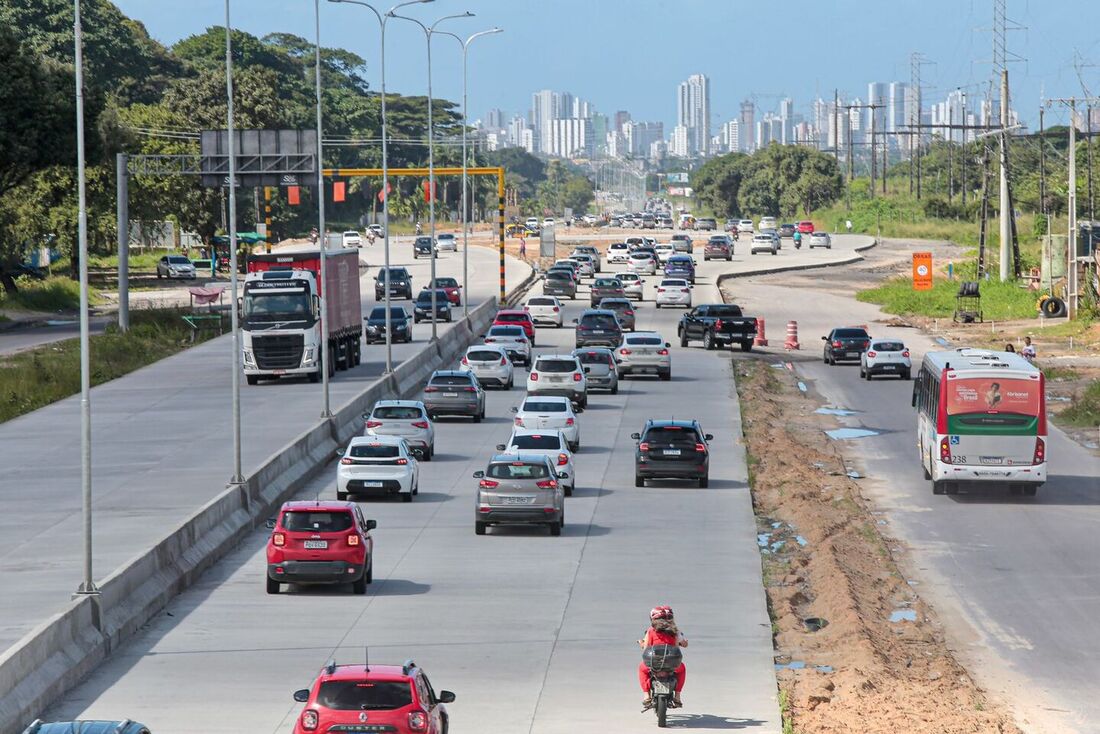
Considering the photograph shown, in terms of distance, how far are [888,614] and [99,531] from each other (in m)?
14.6

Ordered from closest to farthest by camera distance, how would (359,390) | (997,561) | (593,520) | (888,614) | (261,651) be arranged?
(261,651), (888,614), (997,561), (593,520), (359,390)

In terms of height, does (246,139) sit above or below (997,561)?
above

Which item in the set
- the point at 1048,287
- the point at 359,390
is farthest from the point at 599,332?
the point at 1048,287

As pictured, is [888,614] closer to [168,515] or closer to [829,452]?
→ [168,515]

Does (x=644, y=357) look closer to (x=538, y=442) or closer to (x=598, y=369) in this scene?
(x=598, y=369)

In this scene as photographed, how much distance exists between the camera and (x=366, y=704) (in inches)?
676

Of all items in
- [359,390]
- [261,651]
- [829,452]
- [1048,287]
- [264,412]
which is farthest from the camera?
[1048,287]

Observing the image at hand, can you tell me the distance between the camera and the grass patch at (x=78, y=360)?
192 feet

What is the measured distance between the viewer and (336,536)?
29.4 m

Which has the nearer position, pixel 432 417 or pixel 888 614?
pixel 888 614

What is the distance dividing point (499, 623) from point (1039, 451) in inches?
671

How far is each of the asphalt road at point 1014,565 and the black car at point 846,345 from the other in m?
14.3

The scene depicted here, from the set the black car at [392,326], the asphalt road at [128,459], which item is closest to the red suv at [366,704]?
the asphalt road at [128,459]

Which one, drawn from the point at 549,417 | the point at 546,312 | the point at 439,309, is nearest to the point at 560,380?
the point at 549,417
